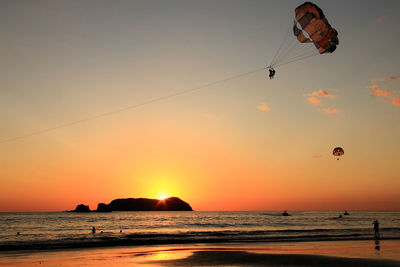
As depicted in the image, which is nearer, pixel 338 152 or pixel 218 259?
pixel 218 259

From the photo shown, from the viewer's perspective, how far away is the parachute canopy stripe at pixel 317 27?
21.2 meters

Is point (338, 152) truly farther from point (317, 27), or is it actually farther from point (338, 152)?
point (317, 27)

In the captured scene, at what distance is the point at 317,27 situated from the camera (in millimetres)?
21656

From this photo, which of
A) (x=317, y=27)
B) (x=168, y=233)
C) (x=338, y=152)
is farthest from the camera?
(x=168, y=233)

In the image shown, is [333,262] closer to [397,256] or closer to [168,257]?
[397,256]

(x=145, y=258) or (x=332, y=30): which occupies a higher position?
(x=332, y=30)

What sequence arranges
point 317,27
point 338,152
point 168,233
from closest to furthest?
point 317,27 < point 338,152 < point 168,233

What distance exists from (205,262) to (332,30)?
1678 centimetres

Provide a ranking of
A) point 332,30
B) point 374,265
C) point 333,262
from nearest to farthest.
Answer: point 374,265
point 333,262
point 332,30

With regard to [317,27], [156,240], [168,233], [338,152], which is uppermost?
[317,27]

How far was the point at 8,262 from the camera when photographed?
2189 centimetres

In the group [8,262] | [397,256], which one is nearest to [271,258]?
[397,256]

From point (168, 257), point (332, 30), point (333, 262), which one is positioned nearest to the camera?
point (333, 262)

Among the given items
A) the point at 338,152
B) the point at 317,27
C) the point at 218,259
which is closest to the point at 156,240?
the point at 218,259
